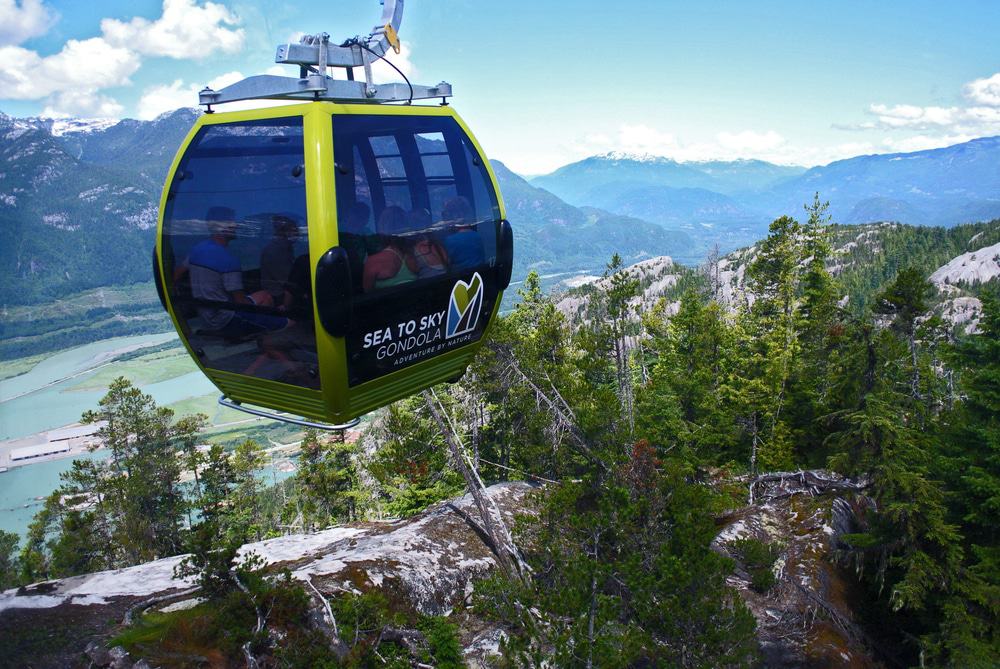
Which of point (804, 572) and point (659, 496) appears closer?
point (659, 496)

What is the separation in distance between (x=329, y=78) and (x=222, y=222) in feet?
5.18

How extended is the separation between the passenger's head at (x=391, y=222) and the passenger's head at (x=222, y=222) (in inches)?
48.8

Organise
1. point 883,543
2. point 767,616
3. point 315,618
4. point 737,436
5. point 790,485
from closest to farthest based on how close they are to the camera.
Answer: point 315,618, point 767,616, point 883,543, point 790,485, point 737,436

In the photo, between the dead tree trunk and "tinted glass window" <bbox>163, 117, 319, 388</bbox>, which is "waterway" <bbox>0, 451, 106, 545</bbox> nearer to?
the dead tree trunk

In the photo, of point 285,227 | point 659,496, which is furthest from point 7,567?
point 285,227

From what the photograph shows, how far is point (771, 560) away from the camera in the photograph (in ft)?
47.1

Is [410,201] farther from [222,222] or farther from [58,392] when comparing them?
[58,392]

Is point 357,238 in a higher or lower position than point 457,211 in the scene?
lower

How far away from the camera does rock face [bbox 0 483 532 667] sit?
10.6 meters

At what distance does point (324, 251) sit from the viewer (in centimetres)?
455

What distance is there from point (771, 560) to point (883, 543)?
261 centimetres

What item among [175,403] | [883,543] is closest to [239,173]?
[883,543]

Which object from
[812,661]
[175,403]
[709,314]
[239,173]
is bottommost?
[175,403]

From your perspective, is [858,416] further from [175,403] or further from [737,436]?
[175,403]
